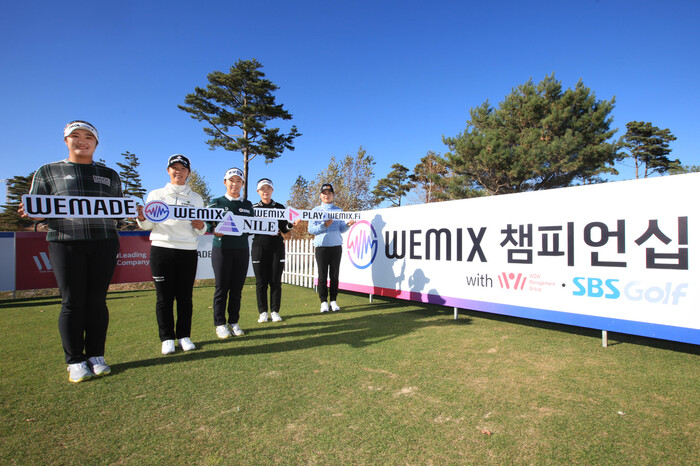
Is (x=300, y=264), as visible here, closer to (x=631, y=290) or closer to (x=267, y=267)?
(x=267, y=267)

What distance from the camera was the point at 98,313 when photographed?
2.95 m

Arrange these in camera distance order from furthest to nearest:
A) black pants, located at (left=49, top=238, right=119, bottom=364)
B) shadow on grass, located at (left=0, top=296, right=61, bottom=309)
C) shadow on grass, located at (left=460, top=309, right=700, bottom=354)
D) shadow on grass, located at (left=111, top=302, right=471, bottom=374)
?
shadow on grass, located at (left=0, top=296, right=61, bottom=309) → shadow on grass, located at (left=460, top=309, right=700, bottom=354) → shadow on grass, located at (left=111, top=302, right=471, bottom=374) → black pants, located at (left=49, top=238, right=119, bottom=364)

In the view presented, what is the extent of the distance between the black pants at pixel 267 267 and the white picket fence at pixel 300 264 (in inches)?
147

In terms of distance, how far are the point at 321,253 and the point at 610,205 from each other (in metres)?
3.99

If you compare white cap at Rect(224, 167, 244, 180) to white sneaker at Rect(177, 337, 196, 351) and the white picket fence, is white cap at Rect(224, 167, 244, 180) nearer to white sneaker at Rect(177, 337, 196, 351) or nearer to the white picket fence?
white sneaker at Rect(177, 337, 196, 351)

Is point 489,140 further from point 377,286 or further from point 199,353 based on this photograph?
point 199,353

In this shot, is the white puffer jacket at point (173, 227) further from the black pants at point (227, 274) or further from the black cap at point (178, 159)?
the black pants at point (227, 274)

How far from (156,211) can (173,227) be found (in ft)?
0.72

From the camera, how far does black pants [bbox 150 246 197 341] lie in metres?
3.47

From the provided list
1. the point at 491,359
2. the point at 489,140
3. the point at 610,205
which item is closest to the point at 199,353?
the point at 491,359

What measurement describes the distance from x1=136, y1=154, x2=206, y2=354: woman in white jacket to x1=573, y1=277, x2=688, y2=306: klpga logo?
14.3 feet

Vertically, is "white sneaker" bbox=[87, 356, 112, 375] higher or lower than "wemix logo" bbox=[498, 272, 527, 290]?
lower

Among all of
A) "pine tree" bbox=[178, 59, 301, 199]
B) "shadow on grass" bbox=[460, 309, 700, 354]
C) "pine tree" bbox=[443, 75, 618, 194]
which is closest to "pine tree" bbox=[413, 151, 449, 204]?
"pine tree" bbox=[443, 75, 618, 194]

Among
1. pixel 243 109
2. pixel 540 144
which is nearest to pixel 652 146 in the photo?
pixel 540 144
